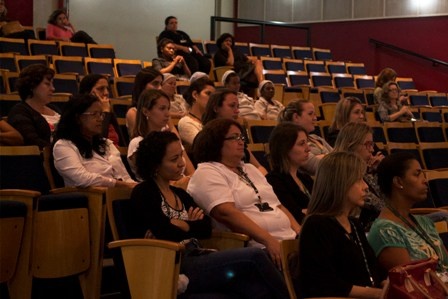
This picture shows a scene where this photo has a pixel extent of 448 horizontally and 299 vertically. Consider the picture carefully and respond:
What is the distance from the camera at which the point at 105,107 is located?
13.4 ft

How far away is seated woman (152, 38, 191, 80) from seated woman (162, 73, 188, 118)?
151 cm

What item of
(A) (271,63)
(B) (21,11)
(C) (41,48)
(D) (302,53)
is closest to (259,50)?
(D) (302,53)

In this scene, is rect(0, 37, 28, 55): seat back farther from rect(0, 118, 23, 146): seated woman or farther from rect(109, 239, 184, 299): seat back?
rect(109, 239, 184, 299): seat back

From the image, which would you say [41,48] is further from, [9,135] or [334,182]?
[334,182]

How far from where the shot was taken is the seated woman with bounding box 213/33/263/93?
695 cm

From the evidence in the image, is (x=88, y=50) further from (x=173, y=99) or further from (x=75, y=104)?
(x=75, y=104)

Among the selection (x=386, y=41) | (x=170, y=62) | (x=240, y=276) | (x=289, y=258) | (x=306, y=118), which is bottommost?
(x=240, y=276)

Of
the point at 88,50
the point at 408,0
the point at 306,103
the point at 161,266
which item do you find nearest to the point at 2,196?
the point at 161,266

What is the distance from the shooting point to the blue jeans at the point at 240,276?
8.00ft

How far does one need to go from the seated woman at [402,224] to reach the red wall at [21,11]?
7891 millimetres

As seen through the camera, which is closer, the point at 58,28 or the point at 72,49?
the point at 72,49

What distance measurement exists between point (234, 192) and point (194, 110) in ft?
4.89

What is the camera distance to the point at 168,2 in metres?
11.1

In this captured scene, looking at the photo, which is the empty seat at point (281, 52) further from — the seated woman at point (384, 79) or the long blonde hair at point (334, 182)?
the long blonde hair at point (334, 182)
